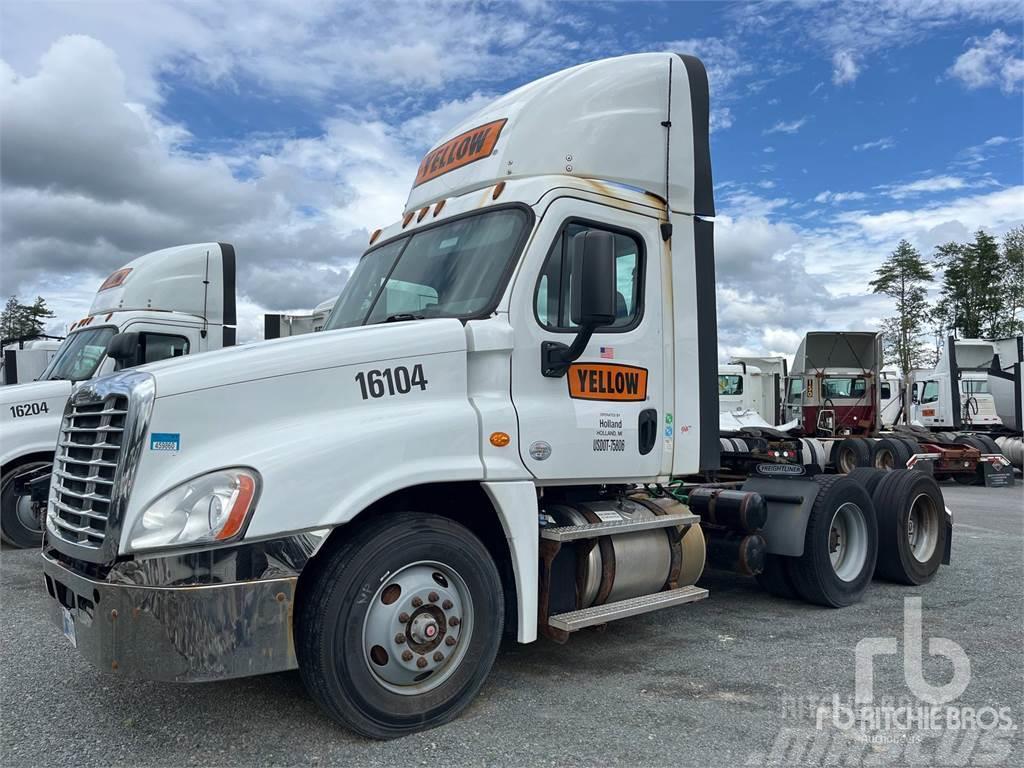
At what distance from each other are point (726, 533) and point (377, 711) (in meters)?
3.28

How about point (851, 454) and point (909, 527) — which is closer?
point (909, 527)

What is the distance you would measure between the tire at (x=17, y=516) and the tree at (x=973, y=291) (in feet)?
162

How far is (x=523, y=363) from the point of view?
4457 mm

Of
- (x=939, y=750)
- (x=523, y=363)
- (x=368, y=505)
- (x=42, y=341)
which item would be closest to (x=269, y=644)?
(x=368, y=505)

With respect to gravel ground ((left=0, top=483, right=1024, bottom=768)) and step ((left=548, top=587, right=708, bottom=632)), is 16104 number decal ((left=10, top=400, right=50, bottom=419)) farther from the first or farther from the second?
step ((left=548, top=587, right=708, bottom=632))

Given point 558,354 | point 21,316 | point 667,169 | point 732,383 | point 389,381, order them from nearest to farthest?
point 389,381, point 558,354, point 667,169, point 732,383, point 21,316

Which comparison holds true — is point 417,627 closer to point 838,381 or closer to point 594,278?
point 594,278

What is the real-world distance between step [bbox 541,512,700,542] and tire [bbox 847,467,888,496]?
244 centimetres

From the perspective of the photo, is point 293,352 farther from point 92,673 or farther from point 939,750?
point 939,750

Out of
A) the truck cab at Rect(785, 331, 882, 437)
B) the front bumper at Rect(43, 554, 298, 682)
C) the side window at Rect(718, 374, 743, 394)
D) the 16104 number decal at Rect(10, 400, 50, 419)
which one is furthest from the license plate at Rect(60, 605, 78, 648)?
the side window at Rect(718, 374, 743, 394)

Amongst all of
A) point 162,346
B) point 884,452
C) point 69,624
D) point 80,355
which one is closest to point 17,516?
point 80,355

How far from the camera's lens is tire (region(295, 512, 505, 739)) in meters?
3.67

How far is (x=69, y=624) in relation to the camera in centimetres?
378

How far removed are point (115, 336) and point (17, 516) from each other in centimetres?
249
